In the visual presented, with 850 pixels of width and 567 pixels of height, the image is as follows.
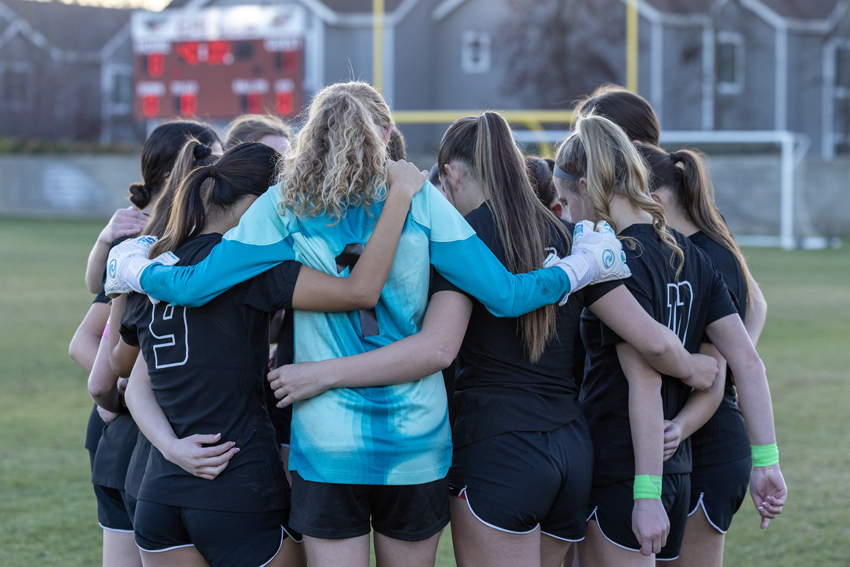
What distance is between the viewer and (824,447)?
242 inches

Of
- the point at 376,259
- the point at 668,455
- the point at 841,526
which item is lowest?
the point at 841,526

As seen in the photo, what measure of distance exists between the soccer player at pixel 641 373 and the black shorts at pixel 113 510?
1.61 meters

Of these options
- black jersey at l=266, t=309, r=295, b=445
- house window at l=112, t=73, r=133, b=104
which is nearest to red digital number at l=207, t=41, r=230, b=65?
house window at l=112, t=73, r=133, b=104

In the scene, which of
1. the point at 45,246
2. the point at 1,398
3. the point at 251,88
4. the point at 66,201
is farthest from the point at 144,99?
the point at 1,398

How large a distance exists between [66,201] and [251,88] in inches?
529

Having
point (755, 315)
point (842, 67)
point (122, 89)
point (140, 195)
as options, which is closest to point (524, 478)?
point (755, 315)

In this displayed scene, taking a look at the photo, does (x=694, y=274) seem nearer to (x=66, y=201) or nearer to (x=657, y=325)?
(x=657, y=325)

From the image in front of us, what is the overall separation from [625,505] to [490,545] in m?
0.45

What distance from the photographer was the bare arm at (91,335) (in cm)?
304

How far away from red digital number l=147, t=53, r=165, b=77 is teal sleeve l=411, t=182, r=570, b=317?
2396 cm

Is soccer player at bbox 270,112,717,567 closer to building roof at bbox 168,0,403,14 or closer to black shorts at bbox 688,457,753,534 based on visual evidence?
black shorts at bbox 688,457,753,534

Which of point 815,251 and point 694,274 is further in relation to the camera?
point 815,251

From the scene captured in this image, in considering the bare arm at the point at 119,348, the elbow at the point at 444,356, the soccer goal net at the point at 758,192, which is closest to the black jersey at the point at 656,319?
the elbow at the point at 444,356

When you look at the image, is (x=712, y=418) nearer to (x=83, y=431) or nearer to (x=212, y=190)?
(x=212, y=190)
